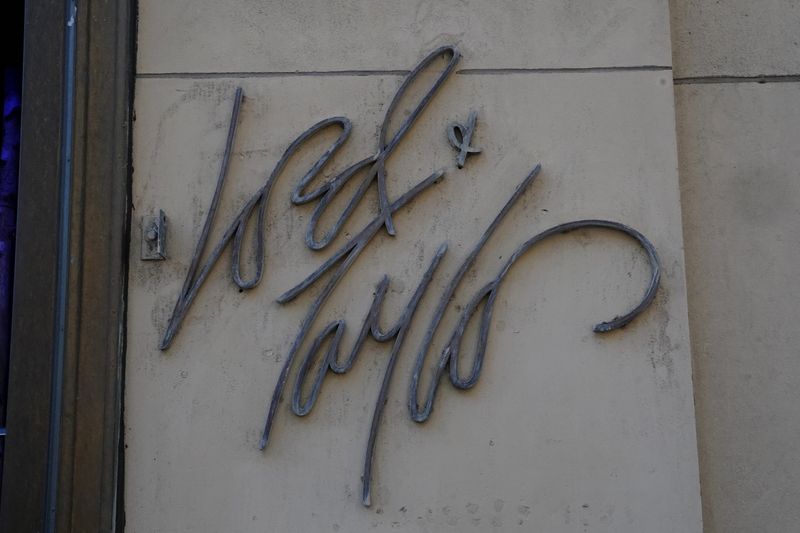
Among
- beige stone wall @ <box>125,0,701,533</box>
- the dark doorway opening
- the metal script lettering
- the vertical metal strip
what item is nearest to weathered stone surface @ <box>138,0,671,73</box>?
beige stone wall @ <box>125,0,701,533</box>

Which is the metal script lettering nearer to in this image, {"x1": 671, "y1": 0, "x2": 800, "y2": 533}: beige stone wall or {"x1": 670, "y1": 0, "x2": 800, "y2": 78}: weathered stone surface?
{"x1": 671, "y1": 0, "x2": 800, "y2": 533}: beige stone wall

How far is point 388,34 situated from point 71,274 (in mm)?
1441

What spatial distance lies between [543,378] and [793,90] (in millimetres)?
1544

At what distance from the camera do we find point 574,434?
2.96 meters

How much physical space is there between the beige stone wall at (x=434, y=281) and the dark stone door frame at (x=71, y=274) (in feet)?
0.27

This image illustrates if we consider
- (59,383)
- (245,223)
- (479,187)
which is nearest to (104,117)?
(245,223)

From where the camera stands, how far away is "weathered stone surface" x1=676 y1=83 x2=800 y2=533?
10.2 feet

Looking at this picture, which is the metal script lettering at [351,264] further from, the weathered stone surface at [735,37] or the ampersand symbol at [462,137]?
the weathered stone surface at [735,37]

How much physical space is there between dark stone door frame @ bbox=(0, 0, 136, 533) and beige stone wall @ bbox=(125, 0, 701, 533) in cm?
8

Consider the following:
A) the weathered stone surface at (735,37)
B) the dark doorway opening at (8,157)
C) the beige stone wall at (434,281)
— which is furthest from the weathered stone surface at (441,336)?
the dark doorway opening at (8,157)

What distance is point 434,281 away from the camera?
3.06 metres

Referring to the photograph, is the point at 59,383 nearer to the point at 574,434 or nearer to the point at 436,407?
the point at 436,407

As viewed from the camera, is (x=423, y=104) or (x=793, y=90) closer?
(x=423, y=104)

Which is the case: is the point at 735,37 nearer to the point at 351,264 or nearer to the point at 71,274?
the point at 351,264
